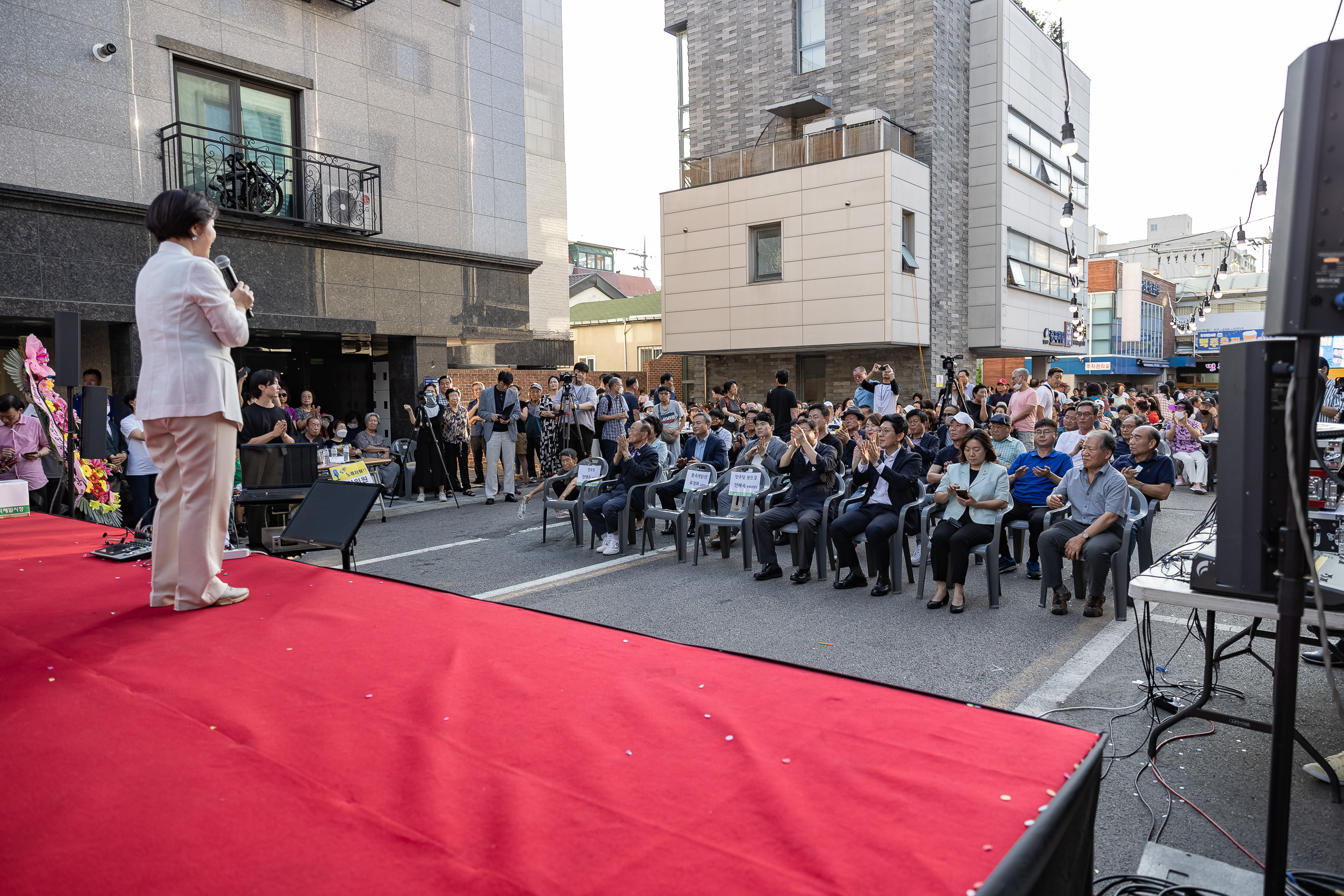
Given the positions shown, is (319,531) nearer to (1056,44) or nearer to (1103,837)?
(1103,837)

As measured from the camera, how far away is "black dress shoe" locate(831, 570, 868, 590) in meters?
6.84

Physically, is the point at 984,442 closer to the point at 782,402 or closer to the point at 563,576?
the point at 563,576

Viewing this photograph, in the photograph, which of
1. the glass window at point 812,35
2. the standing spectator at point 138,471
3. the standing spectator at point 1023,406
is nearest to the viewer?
the standing spectator at point 138,471

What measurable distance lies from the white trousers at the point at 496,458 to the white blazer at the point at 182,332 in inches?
326

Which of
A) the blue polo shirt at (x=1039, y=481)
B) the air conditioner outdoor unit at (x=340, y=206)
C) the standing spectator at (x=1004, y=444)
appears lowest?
the blue polo shirt at (x=1039, y=481)

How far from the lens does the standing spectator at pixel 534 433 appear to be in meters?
13.8

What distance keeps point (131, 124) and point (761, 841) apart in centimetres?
1281

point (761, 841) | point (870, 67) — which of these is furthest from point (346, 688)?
point (870, 67)

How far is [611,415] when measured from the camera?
472 inches

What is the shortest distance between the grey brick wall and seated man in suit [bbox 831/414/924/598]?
1500 cm

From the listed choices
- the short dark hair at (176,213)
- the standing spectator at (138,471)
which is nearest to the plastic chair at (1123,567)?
the short dark hair at (176,213)

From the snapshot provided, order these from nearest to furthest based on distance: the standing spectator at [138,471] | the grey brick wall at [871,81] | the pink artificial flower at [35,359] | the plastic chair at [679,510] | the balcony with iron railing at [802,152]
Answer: the pink artificial flower at [35,359], the plastic chair at [679,510], the standing spectator at [138,471], the balcony with iron railing at [802,152], the grey brick wall at [871,81]

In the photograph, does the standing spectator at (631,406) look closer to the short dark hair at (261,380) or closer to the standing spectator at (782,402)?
the standing spectator at (782,402)

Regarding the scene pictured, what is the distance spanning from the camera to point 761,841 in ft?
6.11
